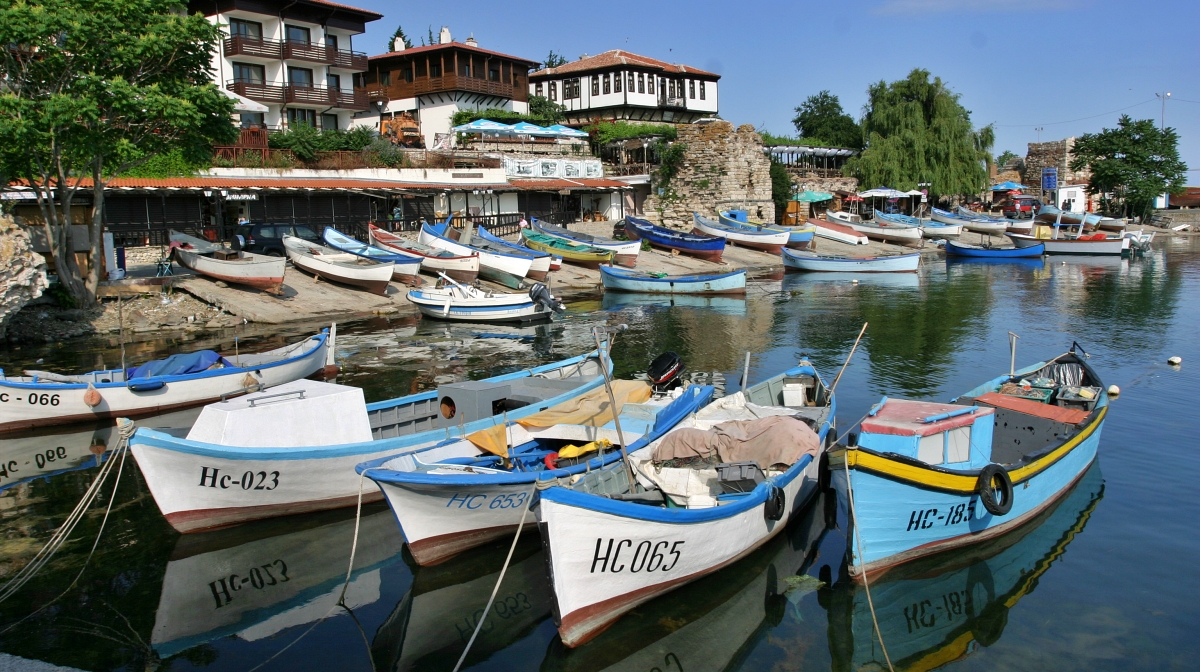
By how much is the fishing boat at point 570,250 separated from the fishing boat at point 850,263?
10373mm

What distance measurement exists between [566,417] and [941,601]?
486 cm

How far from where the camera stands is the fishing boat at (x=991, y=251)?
45500 mm

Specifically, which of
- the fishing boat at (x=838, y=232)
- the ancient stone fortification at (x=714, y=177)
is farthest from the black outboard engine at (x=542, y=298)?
the fishing boat at (x=838, y=232)

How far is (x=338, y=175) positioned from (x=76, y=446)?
25.3 metres

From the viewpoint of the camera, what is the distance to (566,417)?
10.9 meters

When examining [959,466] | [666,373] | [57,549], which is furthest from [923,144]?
[57,549]

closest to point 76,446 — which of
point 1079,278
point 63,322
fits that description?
point 63,322

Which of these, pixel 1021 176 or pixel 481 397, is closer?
pixel 481 397

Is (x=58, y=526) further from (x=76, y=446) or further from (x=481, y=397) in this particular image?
(x=481, y=397)

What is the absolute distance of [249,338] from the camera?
22.1m

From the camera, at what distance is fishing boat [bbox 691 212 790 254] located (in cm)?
4497

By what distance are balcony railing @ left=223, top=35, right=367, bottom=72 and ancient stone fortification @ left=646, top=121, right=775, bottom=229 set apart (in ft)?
61.5

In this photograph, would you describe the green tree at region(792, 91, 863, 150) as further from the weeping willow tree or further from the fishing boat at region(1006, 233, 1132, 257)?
the fishing boat at region(1006, 233, 1132, 257)

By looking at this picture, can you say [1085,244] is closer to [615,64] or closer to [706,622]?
[615,64]
